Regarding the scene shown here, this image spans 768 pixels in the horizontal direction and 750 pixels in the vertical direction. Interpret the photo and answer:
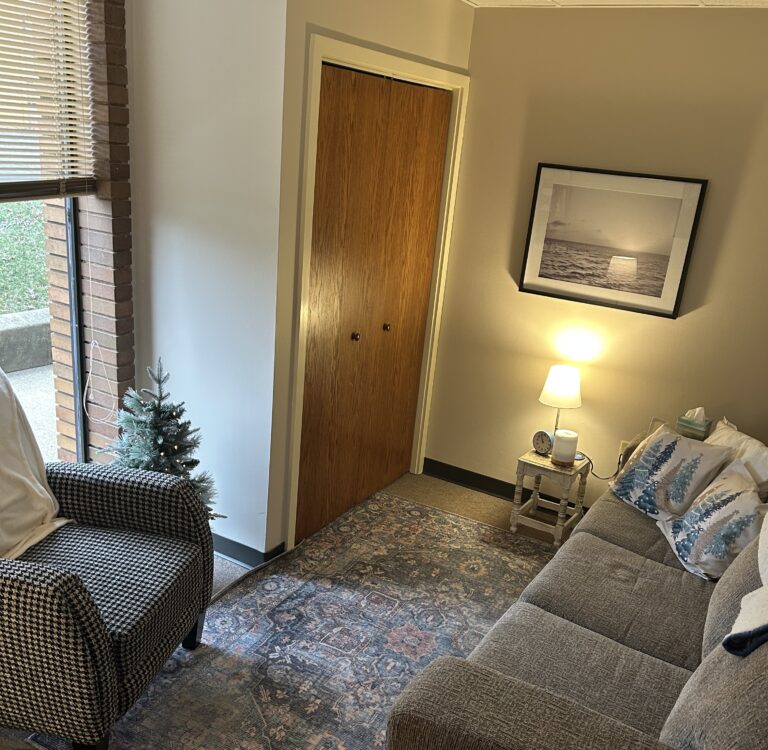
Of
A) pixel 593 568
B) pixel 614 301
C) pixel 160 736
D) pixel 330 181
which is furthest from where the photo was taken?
pixel 614 301

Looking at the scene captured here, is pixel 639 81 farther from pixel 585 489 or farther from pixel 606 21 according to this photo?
pixel 585 489

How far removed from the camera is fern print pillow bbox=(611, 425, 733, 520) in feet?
8.89

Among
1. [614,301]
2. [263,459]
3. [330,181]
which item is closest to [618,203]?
[614,301]

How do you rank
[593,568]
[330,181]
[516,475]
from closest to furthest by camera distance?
[593,568], [330,181], [516,475]

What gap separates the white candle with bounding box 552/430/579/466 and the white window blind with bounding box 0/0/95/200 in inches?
88.8

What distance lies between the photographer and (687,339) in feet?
10.7

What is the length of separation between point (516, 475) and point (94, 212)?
227 centimetres

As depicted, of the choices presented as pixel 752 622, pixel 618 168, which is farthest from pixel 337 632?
pixel 618 168

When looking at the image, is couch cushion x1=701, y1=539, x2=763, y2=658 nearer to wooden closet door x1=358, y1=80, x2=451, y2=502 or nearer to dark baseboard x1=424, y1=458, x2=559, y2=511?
dark baseboard x1=424, y1=458, x2=559, y2=511

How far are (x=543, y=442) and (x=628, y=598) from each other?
4.18 feet

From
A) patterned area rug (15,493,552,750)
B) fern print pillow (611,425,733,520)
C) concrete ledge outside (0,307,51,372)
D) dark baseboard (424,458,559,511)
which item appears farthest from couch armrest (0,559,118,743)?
dark baseboard (424,458,559,511)

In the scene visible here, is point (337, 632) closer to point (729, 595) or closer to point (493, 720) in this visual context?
A: point (493, 720)

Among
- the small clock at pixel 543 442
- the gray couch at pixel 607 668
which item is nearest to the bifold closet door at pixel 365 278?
the small clock at pixel 543 442

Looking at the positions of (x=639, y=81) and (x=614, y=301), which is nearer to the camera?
(x=639, y=81)
